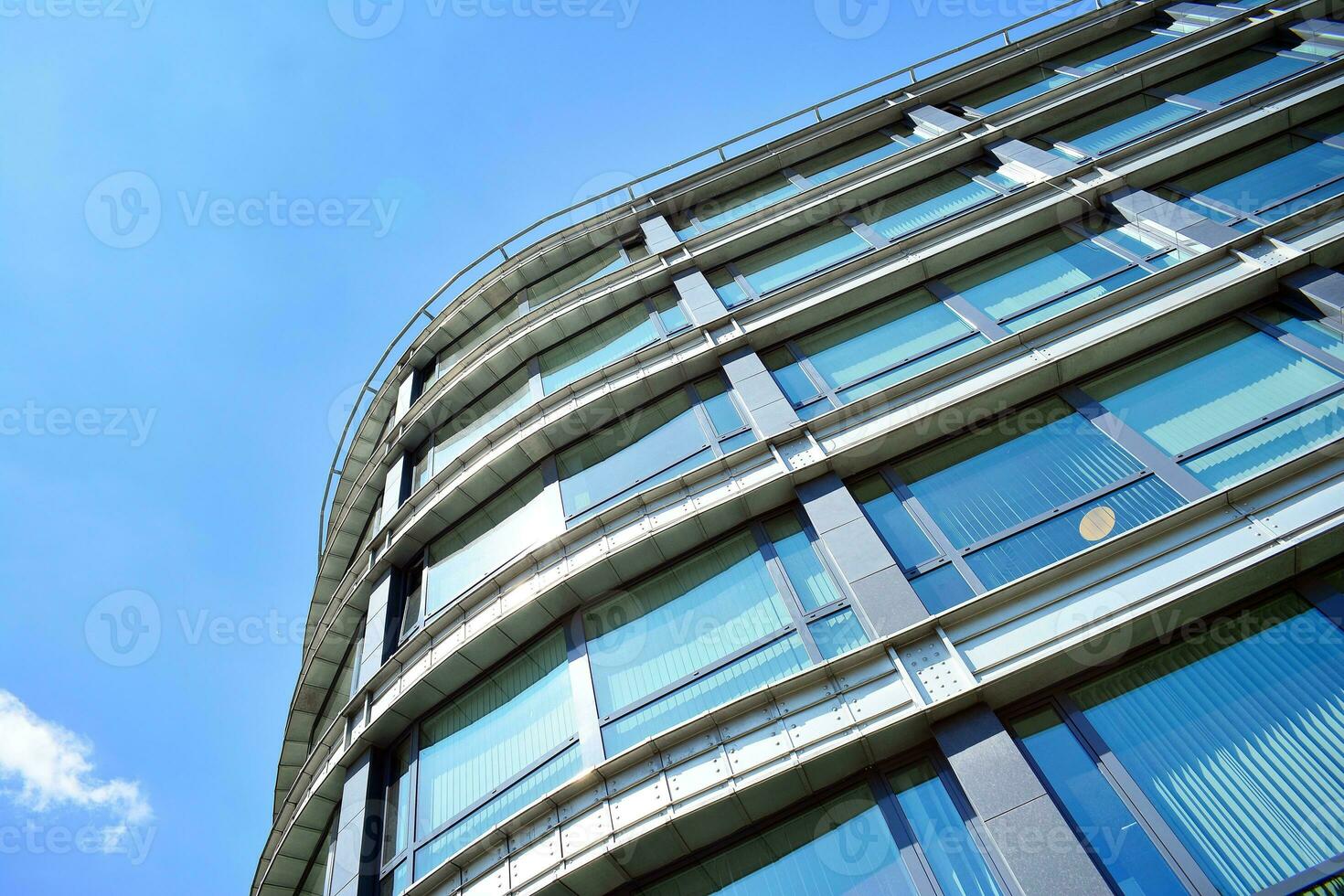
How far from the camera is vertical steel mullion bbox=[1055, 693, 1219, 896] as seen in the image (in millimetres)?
6527

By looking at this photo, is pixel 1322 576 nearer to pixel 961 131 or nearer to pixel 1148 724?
pixel 1148 724

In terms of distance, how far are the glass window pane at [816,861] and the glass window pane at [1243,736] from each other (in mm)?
2210

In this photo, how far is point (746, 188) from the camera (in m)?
18.6

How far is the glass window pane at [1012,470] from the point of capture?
9648 millimetres

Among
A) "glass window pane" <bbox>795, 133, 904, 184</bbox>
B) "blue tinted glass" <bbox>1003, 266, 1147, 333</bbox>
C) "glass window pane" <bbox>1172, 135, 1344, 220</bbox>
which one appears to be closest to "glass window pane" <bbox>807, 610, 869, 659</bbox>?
"blue tinted glass" <bbox>1003, 266, 1147, 333</bbox>

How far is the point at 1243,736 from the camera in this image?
23.9ft

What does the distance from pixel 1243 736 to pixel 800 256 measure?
1060cm

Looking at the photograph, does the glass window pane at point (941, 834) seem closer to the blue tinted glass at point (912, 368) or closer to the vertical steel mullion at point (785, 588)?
the vertical steel mullion at point (785, 588)

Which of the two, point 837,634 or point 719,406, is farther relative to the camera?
point 719,406

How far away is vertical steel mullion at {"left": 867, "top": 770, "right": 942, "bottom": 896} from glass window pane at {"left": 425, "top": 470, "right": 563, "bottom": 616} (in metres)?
6.11

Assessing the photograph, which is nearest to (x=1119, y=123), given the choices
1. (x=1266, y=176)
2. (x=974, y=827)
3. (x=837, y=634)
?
(x=1266, y=176)

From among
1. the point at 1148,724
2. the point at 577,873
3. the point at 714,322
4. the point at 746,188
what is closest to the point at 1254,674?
the point at 1148,724

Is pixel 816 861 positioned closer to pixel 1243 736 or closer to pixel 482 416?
pixel 1243 736

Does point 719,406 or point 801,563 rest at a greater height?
point 719,406
